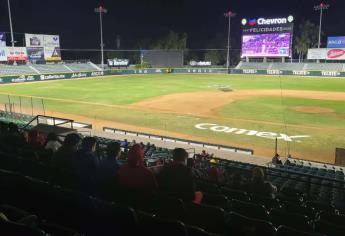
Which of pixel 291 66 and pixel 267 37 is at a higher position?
pixel 267 37

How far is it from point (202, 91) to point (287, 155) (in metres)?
27.0

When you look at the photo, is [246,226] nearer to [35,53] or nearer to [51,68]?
[51,68]

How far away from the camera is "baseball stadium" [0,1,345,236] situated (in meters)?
4.23

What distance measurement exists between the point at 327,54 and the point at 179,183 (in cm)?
7297

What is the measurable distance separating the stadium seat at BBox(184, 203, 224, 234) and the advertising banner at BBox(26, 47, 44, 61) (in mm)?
69340

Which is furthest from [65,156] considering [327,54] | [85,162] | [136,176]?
[327,54]

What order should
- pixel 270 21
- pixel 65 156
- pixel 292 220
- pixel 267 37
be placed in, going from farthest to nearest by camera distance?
pixel 267 37 → pixel 270 21 → pixel 65 156 → pixel 292 220

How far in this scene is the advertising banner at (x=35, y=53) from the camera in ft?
220

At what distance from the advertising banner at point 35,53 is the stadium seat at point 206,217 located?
6934 centimetres

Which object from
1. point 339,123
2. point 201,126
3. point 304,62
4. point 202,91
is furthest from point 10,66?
point 304,62

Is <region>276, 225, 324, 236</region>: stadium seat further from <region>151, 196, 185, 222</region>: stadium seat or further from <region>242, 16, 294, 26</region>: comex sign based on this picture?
<region>242, 16, 294, 26</region>: comex sign

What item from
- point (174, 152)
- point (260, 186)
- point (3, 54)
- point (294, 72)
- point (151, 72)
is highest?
point (3, 54)

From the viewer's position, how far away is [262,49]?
73.6 m

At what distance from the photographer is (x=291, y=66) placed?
72.1m
